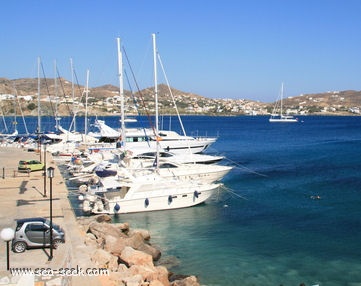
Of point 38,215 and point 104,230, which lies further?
point 104,230

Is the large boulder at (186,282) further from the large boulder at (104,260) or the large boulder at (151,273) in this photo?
the large boulder at (104,260)

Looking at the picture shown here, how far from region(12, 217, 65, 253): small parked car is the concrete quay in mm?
227

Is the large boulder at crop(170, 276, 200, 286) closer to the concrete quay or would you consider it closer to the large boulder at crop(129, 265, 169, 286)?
the large boulder at crop(129, 265, 169, 286)

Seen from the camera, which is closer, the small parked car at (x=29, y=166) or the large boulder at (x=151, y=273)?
the large boulder at (x=151, y=273)

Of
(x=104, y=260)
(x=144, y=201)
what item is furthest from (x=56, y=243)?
(x=144, y=201)

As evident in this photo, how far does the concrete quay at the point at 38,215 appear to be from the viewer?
14148mm

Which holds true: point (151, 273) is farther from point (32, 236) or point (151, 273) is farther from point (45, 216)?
point (45, 216)

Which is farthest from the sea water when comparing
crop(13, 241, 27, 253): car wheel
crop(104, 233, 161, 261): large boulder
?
crop(13, 241, 27, 253): car wheel

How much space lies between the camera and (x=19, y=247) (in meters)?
16.5

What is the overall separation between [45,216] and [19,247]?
5.39 metres

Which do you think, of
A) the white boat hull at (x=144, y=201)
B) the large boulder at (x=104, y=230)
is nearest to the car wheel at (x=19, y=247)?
the large boulder at (x=104, y=230)

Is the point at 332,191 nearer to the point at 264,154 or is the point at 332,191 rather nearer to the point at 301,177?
the point at 301,177

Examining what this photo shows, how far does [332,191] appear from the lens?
35781mm

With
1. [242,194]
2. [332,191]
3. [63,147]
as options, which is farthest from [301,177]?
[63,147]
